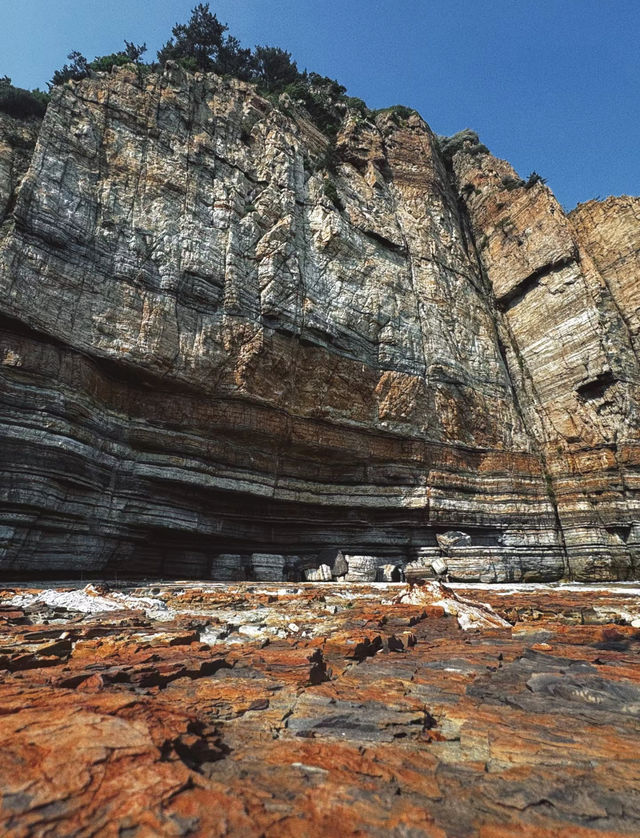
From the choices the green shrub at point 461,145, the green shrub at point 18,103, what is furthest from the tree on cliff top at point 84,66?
the green shrub at point 461,145

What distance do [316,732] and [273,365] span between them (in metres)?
13.1

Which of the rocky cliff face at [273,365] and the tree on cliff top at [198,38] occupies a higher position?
the tree on cliff top at [198,38]

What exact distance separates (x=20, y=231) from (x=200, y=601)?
12064 millimetres

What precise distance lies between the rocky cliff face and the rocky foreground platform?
8142mm

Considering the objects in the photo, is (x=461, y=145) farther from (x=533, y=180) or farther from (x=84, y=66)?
(x=84, y=66)

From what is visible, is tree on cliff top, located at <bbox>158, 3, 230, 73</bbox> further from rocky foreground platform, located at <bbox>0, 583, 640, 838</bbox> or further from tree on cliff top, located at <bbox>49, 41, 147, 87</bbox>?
rocky foreground platform, located at <bbox>0, 583, 640, 838</bbox>

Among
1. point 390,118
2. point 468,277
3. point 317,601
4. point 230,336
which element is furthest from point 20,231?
point 390,118

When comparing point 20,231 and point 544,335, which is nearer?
point 20,231

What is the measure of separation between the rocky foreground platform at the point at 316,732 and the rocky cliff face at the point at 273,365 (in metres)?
8.14

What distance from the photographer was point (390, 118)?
27.0 m

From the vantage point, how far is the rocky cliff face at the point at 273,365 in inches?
476

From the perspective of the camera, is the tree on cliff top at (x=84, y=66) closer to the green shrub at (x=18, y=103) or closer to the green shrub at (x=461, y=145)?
the green shrub at (x=18, y=103)

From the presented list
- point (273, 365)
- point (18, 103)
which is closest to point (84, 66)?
point (18, 103)

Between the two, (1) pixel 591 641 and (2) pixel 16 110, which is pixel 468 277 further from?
(2) pixel 16 110
